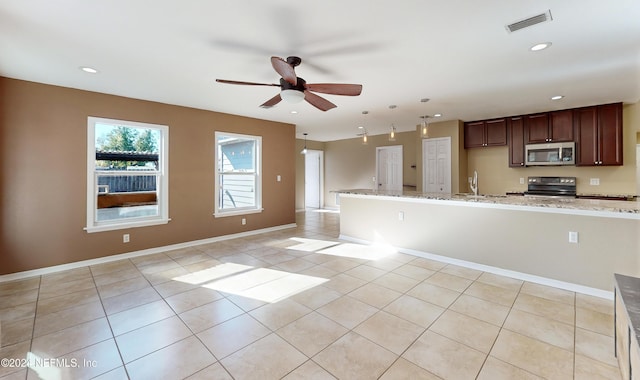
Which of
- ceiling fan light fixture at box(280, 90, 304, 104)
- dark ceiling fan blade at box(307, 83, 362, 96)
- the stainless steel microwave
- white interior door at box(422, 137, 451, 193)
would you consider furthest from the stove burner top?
ceiling fan light fixture at box(280, 90, 304, 104)

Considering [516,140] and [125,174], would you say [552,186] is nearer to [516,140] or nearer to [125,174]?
[516,140]

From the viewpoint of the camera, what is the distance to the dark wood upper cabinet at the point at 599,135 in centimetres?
448

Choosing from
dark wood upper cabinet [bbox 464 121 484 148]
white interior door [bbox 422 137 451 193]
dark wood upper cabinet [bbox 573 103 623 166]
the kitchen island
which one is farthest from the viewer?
white interior door [bbox 422 137 451 193]

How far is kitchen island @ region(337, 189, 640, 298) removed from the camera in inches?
109

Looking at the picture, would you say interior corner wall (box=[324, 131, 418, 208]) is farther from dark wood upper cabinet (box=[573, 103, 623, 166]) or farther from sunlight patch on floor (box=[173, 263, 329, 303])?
sunlight patch on floor (box=[173, 263, 329, 303])

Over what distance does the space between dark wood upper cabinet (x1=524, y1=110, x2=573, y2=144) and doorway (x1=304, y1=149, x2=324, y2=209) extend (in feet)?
19.3

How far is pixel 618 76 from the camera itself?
335 cm

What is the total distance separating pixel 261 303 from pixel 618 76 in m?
4.99

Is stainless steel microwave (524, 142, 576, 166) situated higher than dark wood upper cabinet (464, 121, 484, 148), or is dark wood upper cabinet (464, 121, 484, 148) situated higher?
dark wood upper cabinet (464, 121, 484, 148)

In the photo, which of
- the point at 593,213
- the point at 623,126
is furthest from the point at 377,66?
the point at 623,126

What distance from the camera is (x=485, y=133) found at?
5.86 m

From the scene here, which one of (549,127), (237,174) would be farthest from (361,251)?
(549,127)

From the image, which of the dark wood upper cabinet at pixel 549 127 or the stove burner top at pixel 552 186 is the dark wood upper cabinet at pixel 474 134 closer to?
the dark wood upper cabinet at pixel 549 127

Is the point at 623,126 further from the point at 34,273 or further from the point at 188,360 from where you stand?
the point at 34,273
